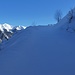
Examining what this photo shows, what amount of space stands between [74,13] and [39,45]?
7085 millimetres

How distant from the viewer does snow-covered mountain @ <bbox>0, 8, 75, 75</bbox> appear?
13.4 metres

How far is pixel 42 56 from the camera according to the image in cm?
1538

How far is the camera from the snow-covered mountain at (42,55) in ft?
44.1

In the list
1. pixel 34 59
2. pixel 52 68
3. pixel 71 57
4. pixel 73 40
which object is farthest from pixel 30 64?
pixel 73 40

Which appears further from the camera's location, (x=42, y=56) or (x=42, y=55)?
(x=42, y=55)

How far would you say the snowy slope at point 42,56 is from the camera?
1341 centimetres

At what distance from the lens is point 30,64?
14.4m

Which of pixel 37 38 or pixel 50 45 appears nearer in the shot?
pixel 50 45

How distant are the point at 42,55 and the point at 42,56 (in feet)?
0.62

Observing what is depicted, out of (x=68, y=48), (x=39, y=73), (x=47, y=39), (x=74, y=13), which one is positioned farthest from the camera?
(x=74, y=13)

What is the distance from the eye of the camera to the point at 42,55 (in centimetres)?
1556

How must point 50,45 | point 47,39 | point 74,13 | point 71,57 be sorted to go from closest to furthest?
point 71,57 → point 50,45 → point 47,39 → point 74,13

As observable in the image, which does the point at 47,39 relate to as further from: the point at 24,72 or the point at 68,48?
the point at 24,72

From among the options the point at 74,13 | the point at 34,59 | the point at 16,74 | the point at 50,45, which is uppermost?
the point at 74,13
